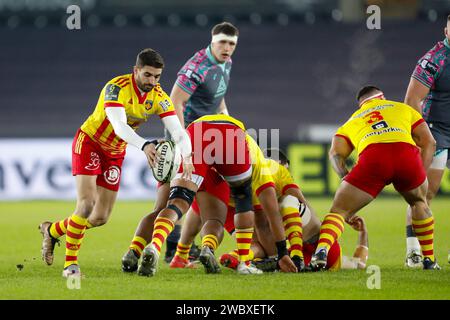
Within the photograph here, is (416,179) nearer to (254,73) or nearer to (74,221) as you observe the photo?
(74,221)

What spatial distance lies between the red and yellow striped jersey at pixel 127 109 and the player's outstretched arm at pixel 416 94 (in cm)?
222

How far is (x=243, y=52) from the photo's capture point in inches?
872

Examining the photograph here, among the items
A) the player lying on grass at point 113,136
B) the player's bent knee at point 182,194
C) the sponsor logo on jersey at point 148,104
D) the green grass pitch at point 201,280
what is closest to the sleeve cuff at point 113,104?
the player lying on grass at point 113,136

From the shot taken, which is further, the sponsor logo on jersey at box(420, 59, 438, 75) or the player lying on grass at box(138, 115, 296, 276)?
the sponsor logo on jersey at box(420, 59, 438, 75)

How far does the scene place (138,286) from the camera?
648 centimetres

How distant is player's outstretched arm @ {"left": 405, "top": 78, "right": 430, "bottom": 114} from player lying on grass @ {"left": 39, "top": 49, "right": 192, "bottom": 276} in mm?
2191

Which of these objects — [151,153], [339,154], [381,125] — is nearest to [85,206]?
[151,153]

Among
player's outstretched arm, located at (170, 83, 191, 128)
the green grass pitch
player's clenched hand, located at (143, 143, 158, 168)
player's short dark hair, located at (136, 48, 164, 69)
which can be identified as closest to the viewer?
the green grass pitch

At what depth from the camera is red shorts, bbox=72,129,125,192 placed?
741 centimetres

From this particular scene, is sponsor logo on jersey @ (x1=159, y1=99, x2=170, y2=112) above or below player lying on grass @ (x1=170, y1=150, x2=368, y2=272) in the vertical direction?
above

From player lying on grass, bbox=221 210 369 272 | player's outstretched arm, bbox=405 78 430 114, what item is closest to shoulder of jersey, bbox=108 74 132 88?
player lying on grass, bbox=221 210 369 272

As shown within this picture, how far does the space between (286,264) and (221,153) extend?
1053 millimetres

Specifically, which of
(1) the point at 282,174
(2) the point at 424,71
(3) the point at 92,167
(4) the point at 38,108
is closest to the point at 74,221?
(3) the point at 92,167

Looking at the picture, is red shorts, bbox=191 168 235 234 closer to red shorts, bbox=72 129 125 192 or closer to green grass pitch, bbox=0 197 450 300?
green grass pitch, bbox=0 197 450 300
